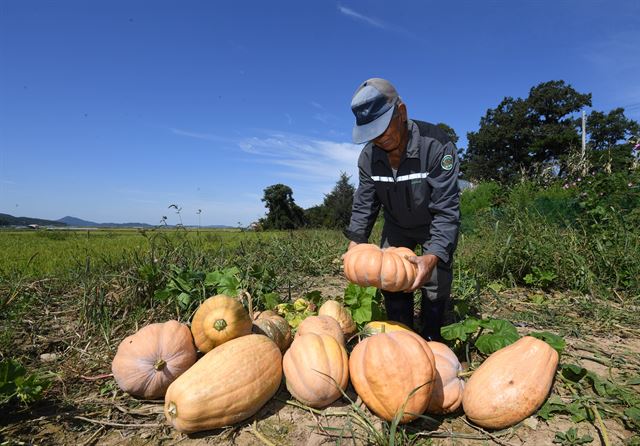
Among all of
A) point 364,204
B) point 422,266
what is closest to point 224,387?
point 422,266

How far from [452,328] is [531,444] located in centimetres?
82

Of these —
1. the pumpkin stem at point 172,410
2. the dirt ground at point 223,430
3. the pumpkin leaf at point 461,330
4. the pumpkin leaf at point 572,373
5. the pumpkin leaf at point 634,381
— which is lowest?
the dirt ground at point 223,430

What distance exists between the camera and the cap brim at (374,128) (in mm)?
Answer: 2691

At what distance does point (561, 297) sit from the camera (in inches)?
169

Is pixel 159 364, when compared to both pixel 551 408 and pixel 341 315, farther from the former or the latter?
pixel 551 408

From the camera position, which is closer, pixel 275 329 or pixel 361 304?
pixel 275 329

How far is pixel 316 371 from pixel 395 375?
45 cm

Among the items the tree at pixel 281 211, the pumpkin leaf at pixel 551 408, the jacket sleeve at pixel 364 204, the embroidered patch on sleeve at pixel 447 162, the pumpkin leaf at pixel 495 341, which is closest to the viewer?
the pumpkin leaf at pixel 551 408

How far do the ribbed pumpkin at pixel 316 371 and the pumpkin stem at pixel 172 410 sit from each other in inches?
24.8

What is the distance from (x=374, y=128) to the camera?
2717 mm

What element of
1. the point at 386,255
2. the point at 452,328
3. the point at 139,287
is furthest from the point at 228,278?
the point at 452,328

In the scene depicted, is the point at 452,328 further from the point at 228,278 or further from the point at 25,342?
the point at 25,342

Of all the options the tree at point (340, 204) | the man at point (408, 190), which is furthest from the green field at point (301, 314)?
the tree at point (340, 204)

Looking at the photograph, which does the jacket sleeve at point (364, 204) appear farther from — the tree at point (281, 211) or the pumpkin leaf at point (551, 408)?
the tree at point (281, 211)
